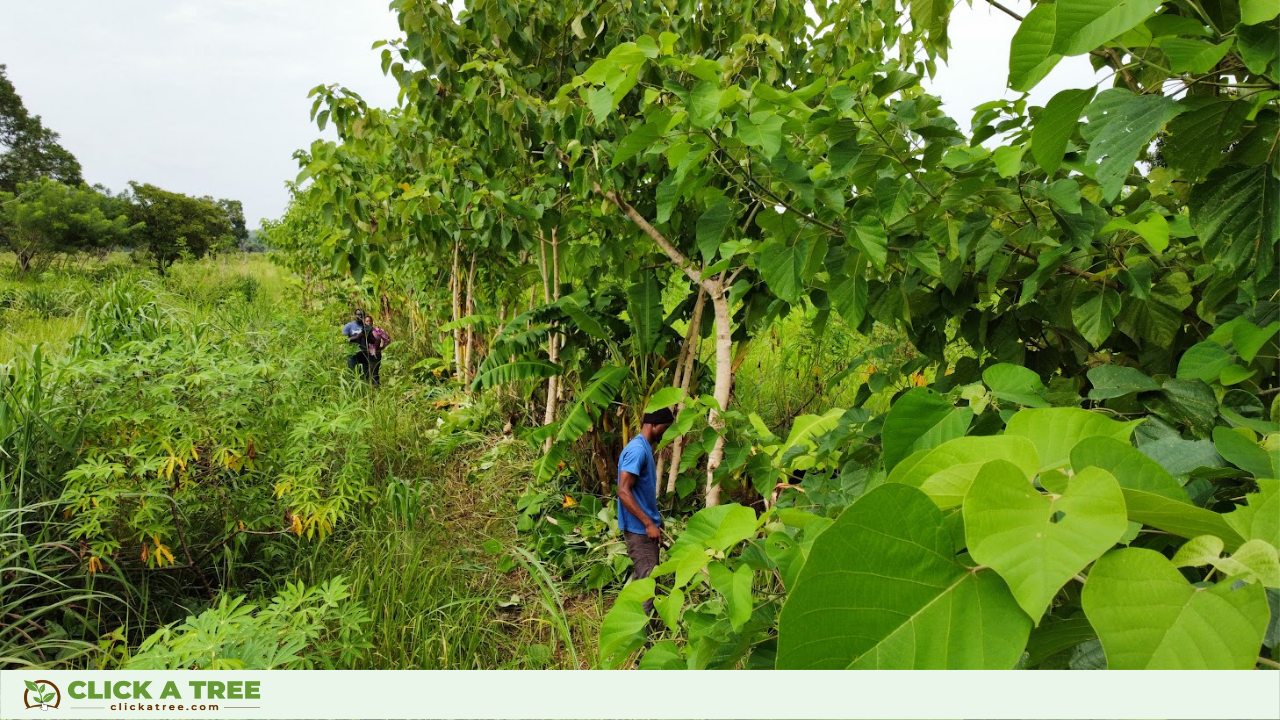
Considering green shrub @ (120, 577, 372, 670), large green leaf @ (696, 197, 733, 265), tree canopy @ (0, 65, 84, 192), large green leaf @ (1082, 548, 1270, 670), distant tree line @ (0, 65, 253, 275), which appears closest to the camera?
large green leaf @ (1082, 548, 1270, 670)

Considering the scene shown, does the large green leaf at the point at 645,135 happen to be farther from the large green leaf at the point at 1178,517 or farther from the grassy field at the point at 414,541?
the large green leaf at the point at 1178,517

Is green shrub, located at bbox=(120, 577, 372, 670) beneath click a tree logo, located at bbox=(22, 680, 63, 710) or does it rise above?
beneath

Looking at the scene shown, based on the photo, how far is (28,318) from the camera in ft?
28.1

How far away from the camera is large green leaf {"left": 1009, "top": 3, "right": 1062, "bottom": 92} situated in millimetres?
634

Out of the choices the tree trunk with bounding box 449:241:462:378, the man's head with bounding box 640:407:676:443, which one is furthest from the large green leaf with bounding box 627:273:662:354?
the tree trunk with bounding box 449:241:462:378

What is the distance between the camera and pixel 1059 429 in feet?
1.65

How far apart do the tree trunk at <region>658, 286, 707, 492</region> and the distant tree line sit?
15683 mm

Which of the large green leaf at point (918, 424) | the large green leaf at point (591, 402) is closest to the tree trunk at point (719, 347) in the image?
the large green leaf at point (591, 402)

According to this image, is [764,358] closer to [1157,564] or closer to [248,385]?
[248,385]

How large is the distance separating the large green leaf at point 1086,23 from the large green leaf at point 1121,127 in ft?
0.54

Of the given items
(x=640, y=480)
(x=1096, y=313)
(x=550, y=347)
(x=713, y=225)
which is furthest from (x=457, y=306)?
(x=1096, y=313)

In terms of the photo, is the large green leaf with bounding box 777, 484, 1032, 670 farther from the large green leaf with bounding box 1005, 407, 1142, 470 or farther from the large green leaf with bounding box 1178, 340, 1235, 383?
the large green leaf with bounding box 1178, 340, 1235, 383

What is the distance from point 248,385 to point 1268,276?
3357 mm

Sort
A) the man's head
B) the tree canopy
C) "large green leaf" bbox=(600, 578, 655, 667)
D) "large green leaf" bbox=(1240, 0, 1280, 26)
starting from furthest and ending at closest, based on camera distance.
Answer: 1. the tree canopy
2. the man's head
3. "large green leaf" bbox=(600, 578, 655, 667)
4. "large green leaf" bbox=(1240, 0, 1280, 26)
